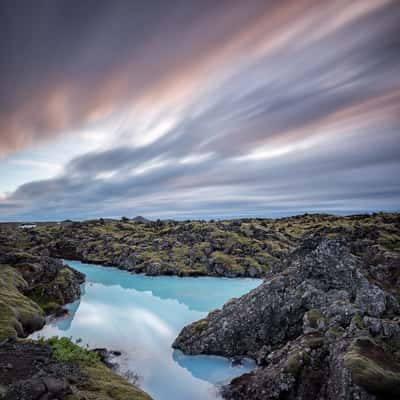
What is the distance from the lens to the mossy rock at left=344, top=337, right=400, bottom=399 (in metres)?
15.8

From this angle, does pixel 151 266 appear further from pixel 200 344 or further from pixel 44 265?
pixel 200 344

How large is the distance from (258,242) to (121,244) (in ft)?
173

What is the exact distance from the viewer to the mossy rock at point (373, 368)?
15.8 metres

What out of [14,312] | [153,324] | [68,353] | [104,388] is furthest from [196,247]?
[104,388]

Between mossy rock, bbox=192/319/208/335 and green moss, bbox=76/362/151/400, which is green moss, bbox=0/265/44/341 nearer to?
green moss, bbox=76/362/151/400

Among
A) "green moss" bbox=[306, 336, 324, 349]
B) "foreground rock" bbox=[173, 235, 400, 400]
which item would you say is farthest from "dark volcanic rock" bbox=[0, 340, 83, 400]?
"green moss" bbox=[306, 336, 324, 349]

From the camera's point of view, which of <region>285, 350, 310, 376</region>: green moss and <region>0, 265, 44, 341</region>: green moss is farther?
<region>0, 265, 44, 341</region>: green moss

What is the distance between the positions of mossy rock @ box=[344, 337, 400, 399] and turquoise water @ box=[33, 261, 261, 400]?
1199cm

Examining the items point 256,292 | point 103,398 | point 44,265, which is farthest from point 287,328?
point 44,265

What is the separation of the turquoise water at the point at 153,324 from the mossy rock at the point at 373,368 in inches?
472

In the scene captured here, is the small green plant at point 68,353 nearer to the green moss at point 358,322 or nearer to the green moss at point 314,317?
→ the green moss at point 314,317

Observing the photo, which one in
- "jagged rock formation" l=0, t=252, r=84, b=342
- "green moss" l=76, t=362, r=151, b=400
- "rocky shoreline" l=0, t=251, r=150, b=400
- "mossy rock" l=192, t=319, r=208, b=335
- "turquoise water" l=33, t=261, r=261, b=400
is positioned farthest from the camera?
"jagged rock formation" l=0, t=252, r=84, b=342

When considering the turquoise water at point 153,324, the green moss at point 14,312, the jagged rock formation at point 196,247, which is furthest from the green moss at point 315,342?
the jagged rock formation at point 196,247

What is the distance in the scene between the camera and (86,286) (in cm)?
7431
